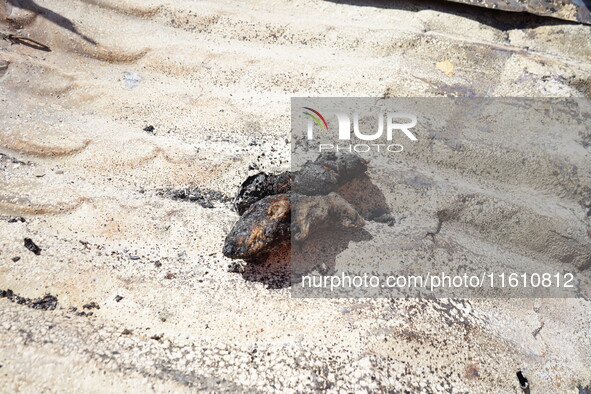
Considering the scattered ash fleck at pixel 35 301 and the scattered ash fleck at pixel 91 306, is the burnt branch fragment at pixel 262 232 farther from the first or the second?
the scattered ash fleck at pixel 35 301

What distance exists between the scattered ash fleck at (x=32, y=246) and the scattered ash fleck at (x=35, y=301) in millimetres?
286

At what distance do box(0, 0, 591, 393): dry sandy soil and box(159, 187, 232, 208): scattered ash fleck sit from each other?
6 cm

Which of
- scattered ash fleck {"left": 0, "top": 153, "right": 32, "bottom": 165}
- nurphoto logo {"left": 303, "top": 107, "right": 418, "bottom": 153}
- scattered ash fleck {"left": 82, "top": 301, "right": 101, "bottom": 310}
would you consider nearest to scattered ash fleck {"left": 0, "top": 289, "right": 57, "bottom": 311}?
scattered ash fleck {"left": 82, "top": 301, "right": 101, "bottom": 310}

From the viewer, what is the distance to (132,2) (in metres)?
4.87

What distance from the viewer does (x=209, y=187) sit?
128 inches

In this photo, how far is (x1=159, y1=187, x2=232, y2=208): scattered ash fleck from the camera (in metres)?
3.17

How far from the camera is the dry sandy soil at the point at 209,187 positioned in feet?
7.03

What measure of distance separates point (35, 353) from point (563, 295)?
3.04 meters

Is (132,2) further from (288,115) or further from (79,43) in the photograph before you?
(288,115)

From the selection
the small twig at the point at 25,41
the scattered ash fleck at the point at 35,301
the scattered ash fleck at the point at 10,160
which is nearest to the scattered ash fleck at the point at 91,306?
the scattered ash fleck at the point at 35,301

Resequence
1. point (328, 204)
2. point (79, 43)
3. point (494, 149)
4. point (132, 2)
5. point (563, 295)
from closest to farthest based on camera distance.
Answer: point (328, 204)
point (563, 295)
point (494, 149)
point (79, 43)
point (132, 2)

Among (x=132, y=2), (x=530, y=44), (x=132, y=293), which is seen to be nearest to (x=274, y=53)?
(x=132, y=2)

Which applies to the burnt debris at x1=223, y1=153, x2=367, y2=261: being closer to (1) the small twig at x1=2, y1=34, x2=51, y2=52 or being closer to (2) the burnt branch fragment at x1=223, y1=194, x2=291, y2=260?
(2) the burnt branch fragment at x1=223, y1=194, x2=291, y2=260

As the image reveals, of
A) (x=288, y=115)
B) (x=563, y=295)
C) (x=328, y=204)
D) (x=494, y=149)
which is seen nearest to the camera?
(x=328, y=204)
